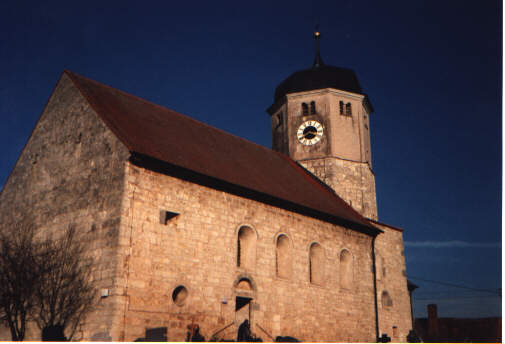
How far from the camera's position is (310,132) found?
2800cm

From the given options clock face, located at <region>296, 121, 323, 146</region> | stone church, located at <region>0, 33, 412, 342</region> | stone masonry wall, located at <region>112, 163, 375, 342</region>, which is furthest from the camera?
clock face, located at <region>296, 121, 323, 146</region>

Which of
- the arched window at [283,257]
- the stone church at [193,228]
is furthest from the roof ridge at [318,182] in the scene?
the arched window at [283,257]

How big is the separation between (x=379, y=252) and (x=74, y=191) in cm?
1279

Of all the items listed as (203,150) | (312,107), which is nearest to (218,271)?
(203,150)

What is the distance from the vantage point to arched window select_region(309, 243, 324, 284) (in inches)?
773

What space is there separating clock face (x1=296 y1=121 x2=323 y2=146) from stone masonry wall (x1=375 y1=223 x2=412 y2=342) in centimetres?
615

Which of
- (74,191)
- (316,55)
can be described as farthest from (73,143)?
(316,55)

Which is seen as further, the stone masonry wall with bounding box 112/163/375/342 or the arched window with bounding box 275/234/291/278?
the arched window with bounding box 275/234/291/278

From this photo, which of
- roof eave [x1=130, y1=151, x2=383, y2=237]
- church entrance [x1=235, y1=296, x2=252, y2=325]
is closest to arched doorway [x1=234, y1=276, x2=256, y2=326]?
church entrance [x1=235, y1=296, x2=252, y2=325]

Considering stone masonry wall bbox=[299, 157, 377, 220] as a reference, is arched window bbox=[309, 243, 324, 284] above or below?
below

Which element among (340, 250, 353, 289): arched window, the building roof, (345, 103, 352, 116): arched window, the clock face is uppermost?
(345, 103, 352, 116): arched window

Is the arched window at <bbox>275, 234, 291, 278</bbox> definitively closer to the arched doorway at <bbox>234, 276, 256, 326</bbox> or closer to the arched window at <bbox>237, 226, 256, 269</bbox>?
the arched window at <bbox>237, 226, 256, 269</bbox>

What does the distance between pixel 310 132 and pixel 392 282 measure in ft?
28.8

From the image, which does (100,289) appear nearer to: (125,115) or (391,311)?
(125,115)
